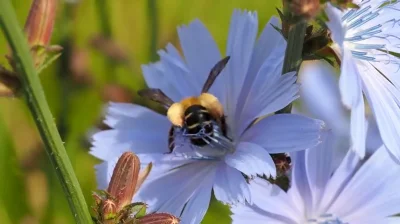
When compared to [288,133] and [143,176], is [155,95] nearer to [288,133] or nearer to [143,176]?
[143,176]

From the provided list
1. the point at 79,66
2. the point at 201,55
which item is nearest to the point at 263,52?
the point at 201,55

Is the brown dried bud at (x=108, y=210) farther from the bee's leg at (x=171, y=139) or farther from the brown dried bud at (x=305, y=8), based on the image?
the brown dried bud at (x=305, y=8)

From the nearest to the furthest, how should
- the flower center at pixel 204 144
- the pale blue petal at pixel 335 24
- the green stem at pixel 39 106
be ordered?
the green stem at pixel 39 106
the pale blue petal at pixel 335 24
the flower center at pixel 204 144

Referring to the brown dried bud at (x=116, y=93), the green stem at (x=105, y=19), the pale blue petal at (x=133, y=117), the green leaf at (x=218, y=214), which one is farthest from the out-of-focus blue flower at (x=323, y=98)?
the pale blue petal at (x=133, y=117)


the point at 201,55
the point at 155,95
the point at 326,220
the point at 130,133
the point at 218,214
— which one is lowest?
the point at 218,214

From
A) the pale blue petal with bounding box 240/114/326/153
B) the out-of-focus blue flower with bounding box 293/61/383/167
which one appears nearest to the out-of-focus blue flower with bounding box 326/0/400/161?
the pale blue petal with bounding box 240/114/326/153

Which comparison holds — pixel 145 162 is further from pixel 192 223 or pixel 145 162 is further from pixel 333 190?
pixel 333 190
